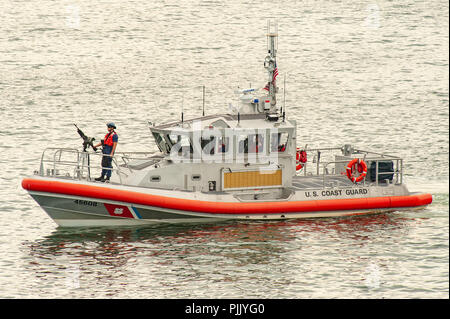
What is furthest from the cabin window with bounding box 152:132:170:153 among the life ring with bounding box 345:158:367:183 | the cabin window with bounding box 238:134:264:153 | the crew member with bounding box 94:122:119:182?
the life ring with bounding box 345:158:367:183

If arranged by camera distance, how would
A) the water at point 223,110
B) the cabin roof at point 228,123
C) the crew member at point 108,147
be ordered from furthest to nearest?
the cabin roof at point 228,123 < the crew member at point 108,147 < the water at point 223,110

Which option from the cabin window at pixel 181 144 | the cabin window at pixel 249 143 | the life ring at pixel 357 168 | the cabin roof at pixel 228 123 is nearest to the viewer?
the cabin window at pixel 181 144

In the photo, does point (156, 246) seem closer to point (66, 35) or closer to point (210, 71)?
point (210, 71)

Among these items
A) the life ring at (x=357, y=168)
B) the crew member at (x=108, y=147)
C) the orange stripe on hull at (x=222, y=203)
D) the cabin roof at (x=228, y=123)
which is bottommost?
the orange stripe on hull at (x=222, y=203)

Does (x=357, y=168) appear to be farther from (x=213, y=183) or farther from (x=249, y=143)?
(x=213, y=183)

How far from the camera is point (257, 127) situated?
96.7ft

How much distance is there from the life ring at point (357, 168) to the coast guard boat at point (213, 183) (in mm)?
31

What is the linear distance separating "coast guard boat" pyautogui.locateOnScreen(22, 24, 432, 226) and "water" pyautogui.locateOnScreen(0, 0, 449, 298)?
499 millimetres

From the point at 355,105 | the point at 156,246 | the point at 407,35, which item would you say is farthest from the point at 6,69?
the point at 156,246

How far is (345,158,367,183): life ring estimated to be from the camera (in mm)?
30344

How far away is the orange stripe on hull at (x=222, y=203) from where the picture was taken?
2772cm

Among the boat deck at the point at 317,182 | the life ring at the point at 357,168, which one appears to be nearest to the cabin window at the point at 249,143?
the boat deck at the point at 317,182

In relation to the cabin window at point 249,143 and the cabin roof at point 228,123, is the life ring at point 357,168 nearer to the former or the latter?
the cabin roof at point 228,123

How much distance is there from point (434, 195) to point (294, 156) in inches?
216
